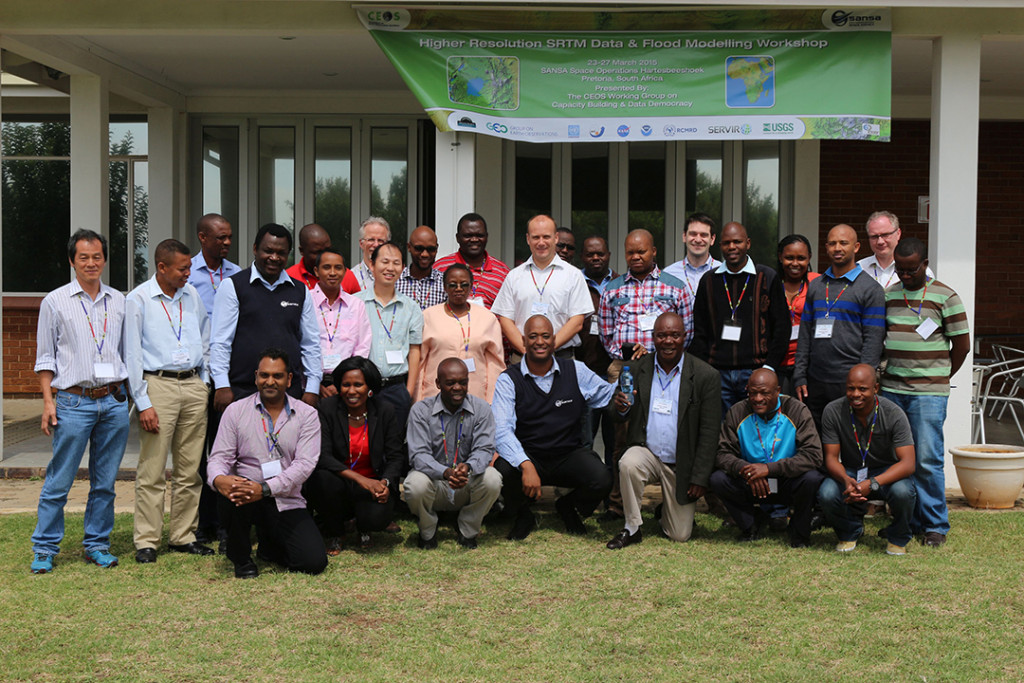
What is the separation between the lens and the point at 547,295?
645 cm

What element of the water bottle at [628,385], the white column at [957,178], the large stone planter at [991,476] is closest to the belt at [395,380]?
the water bottle at [628,385]

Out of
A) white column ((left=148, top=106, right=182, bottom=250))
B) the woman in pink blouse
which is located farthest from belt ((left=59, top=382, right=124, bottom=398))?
white column ((left=148, top=106, right=182, bottom=250))

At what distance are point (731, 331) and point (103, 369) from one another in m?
3.62

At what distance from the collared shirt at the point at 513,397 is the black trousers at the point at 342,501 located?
0.75 meters

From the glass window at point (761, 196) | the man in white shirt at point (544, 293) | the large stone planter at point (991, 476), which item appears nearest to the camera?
the man in white shirt at point (544, 293)

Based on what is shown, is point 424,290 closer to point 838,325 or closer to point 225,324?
point 225,324

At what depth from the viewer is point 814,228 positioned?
10555 millimetres

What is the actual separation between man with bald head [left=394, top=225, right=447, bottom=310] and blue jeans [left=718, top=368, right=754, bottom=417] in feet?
6.23

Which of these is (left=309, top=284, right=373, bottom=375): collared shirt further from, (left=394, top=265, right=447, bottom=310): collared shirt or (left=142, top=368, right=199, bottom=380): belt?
(left=142, top=368, right=199, bottom=380): belt

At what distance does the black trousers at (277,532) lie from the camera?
17.2 ft

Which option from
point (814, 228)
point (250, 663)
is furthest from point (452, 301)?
point (814, 228)

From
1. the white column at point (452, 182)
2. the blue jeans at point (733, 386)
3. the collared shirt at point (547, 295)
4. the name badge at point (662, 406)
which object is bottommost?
the name badge at point (662, 406)

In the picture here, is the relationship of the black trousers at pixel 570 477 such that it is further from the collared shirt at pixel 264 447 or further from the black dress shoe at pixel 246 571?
the black dress shoe at pixel 246 571

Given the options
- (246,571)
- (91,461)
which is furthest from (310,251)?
(246,571)
